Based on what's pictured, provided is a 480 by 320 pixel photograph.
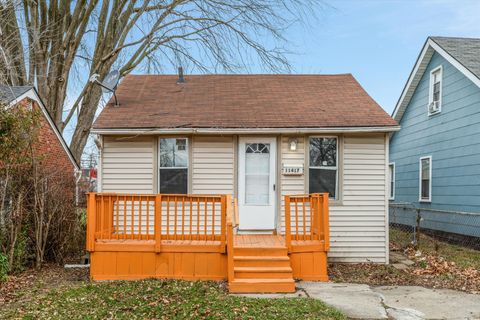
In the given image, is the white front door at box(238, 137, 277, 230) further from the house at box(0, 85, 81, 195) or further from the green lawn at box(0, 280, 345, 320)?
the house at box(0, 85, 81, 195)

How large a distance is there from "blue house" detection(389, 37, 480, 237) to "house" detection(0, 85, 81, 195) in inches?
345

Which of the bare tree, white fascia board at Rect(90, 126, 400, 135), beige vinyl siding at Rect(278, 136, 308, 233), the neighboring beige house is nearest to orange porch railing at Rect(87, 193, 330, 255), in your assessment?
beige vinyl siding at Rect(278, 136, 308, 233)

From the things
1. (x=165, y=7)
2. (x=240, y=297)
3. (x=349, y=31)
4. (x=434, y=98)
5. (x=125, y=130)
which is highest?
(x=165, y=7)

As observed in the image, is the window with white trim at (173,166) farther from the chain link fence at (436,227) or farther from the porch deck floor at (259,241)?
the chain link fence at (436,227)

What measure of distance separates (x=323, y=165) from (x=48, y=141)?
27.2 ft

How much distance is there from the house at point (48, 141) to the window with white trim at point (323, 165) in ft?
15.8

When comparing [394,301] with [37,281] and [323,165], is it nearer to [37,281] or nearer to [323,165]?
[323,165]

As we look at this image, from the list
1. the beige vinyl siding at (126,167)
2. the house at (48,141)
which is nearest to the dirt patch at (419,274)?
the beige vinyl siding at (126,167)

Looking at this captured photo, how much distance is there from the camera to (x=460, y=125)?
10.7 metres

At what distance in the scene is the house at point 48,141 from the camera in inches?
334

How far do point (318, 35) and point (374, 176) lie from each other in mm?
7934

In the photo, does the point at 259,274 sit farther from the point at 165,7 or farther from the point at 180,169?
the point at 165,7

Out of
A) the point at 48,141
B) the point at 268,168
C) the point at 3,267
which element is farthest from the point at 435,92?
the point at 3,267

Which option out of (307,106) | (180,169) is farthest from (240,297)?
(307,106)
